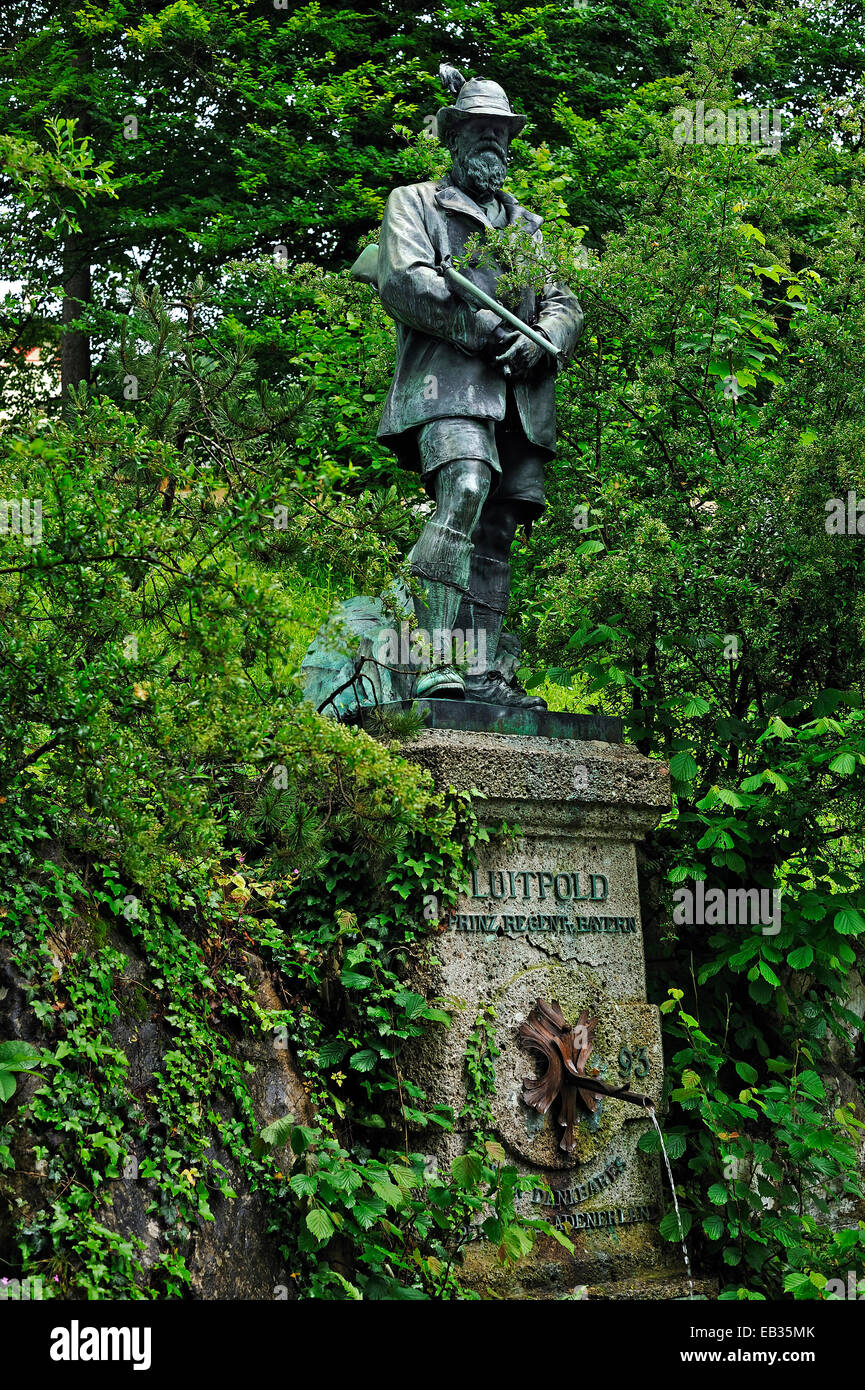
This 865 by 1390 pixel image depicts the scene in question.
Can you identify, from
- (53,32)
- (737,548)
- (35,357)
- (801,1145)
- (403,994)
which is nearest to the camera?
(403,994)

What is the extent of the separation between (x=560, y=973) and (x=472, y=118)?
127 inches

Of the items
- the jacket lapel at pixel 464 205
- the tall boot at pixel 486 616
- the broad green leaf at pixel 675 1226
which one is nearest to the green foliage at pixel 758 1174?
the broad green leaf at pixel 675 1226

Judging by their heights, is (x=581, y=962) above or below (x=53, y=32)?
below

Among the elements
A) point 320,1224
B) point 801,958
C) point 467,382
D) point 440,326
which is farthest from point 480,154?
point 320,1224

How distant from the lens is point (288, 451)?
3967 mm

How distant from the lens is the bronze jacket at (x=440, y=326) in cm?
523

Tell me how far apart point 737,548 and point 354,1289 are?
3470 millimetres

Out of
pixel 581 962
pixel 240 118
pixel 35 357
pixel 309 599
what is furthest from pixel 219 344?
pixel 35 357

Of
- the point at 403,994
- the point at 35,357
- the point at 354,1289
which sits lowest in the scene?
the point at 354,1289

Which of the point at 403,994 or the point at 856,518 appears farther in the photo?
the point at 856,518

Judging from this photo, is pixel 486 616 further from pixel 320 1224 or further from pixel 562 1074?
pixel 320 1224

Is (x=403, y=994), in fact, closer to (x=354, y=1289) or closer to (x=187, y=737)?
(x=354, y=1289)

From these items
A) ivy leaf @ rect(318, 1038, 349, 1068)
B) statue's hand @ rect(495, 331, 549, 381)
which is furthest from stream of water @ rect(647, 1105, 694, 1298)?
statue's hand @ rect(495, 331, 549, 381)

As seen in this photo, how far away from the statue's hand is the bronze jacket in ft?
0.20
